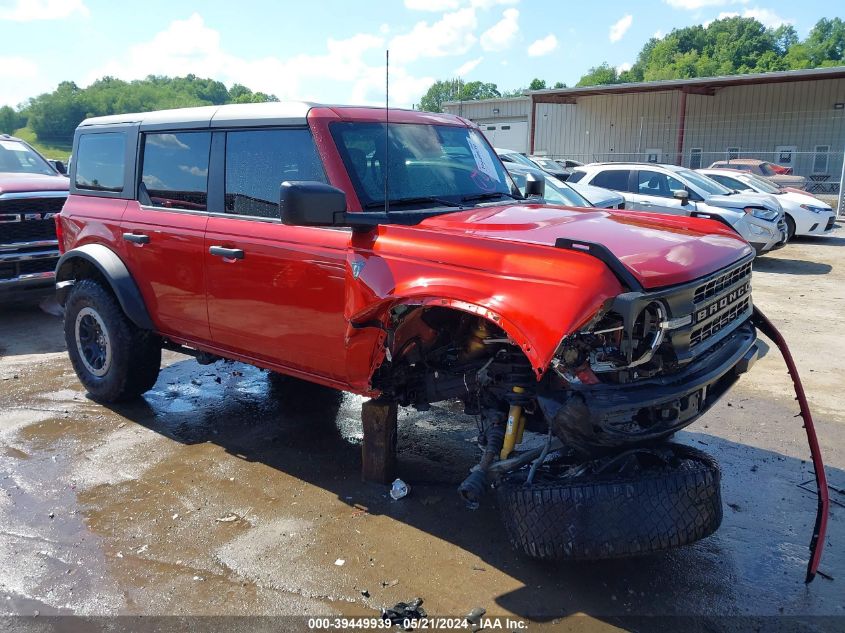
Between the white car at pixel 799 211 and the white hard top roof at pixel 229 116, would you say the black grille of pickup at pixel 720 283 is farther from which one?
the white car at pixel 799 211

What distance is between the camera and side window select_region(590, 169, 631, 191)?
44.6 ft

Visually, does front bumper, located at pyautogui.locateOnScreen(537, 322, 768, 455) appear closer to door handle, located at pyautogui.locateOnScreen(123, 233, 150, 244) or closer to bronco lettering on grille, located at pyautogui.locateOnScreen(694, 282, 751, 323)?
bronco lettering on grille, located at pyautogui.locateOnScreen(694, 282, 751, 323)

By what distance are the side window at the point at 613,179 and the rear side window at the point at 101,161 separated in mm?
10164

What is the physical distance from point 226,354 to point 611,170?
10.8 metres

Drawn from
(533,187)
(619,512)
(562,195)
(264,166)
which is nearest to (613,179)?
(562,195)

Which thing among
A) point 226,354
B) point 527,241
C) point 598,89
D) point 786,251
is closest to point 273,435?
point 226,354

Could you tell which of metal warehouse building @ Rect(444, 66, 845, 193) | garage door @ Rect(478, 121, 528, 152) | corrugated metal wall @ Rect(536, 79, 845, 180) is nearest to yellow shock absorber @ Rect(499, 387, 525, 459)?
metal warehouse building @ Rect(444, 66, 845, 193)

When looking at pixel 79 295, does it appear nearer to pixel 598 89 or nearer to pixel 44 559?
pixel 44 559

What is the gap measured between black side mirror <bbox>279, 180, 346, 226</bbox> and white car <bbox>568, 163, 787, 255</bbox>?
32.4 ft

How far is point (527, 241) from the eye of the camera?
10.5 feet

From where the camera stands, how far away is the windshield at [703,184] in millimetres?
13227

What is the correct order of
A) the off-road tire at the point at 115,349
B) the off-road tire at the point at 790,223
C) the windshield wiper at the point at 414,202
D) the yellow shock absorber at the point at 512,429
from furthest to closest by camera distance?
the off-road tire at the point at 790,223
the off-road tire at the point at 115,349
the windshield wiper at the point at 414,202
the yellow shock absorber at the point at 512,429

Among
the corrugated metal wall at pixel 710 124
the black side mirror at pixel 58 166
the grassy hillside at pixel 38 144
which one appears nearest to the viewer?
the black side mirror at pixel 58 166

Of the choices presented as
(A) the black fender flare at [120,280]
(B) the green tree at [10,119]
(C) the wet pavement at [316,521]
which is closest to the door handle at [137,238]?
(A) the black fender flare at [120,280]
